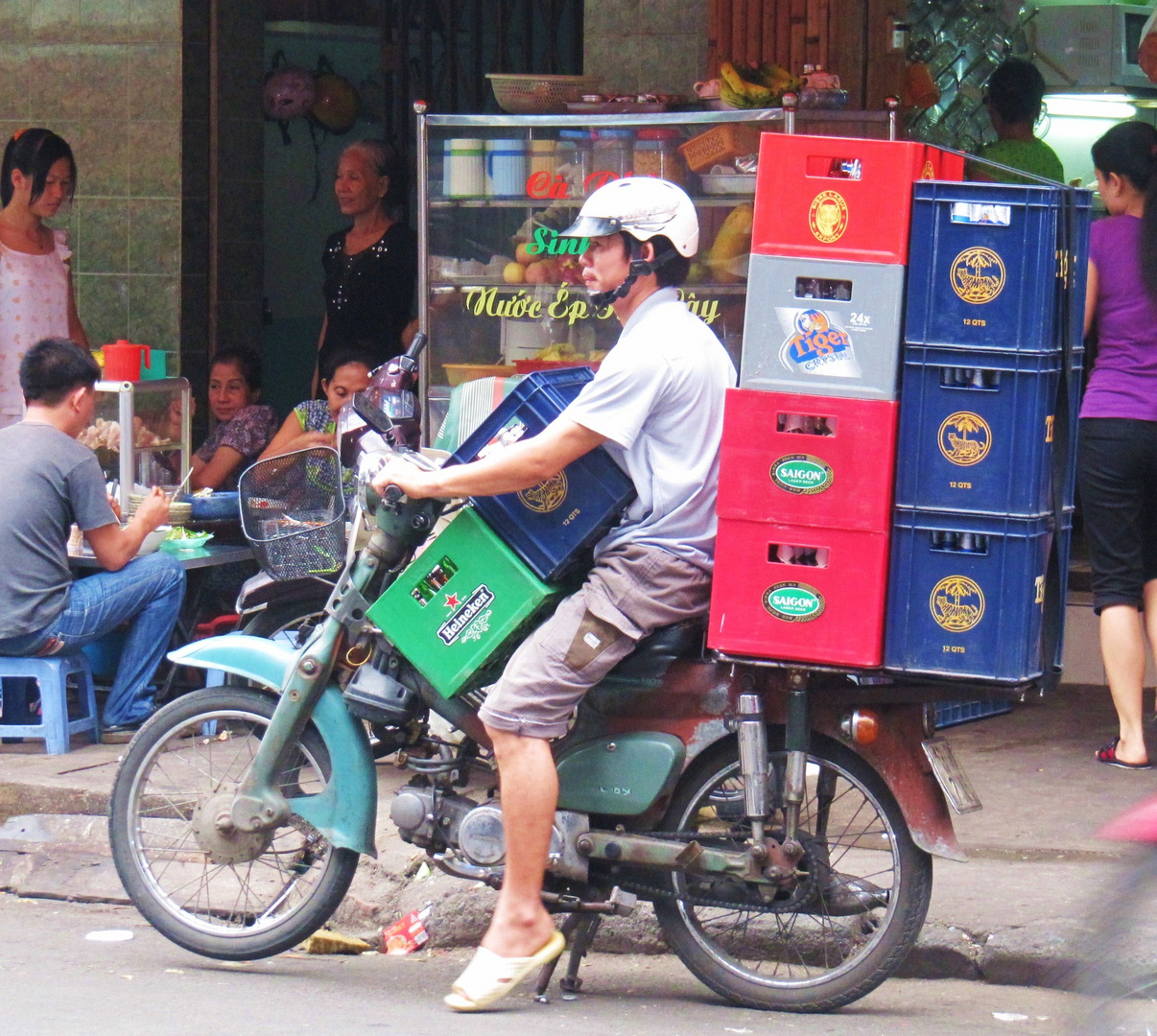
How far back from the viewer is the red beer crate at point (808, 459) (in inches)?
145

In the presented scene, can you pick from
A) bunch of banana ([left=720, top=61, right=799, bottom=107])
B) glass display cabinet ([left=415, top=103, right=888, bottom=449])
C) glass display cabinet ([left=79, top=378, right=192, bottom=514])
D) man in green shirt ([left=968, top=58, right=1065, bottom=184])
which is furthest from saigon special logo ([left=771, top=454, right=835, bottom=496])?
man in green shirt ([left=968, top=58, right=1065, bottom=184])

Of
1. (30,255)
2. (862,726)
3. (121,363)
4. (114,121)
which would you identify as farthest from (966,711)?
(114,121)

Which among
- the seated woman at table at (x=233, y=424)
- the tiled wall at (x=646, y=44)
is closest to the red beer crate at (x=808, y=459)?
the tiled wall at (x=646, y=44)

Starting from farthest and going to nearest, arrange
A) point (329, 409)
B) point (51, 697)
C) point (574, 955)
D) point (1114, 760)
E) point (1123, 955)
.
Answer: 1. point (329, 409)
2. point (51, 697)
3. point (1114, 760)
4. point (574, 955)
5. point (1123, 955)

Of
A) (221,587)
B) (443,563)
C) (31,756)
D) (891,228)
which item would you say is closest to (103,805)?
(31,756)

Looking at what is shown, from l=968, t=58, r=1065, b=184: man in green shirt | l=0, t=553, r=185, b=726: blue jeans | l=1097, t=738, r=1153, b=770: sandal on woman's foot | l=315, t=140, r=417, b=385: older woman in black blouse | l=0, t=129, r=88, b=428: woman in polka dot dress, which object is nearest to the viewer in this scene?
l=1097, t=738, r=1153, b=770: sandal on woman's foot

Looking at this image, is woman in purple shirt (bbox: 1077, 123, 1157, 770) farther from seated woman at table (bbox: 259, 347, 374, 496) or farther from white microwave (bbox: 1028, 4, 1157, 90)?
white microwave (bbox: 1028, 4, 1157, 90)

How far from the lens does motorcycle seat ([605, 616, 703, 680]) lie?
12.7ft

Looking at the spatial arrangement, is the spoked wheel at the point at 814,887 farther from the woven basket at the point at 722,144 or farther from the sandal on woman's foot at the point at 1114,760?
the woven basket at the point at 722,144

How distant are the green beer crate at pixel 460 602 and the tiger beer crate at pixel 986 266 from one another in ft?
3.44

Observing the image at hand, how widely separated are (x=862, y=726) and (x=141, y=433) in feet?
11.8

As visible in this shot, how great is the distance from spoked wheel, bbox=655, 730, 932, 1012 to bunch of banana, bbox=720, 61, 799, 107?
9.40 ft

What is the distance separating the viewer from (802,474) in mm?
3729

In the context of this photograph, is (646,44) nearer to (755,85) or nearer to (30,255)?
(755,85)
